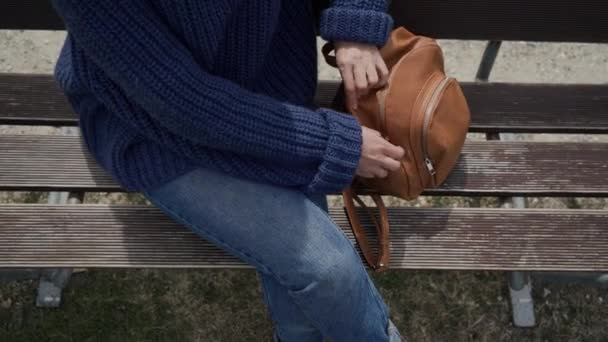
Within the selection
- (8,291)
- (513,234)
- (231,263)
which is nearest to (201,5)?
(231,263)

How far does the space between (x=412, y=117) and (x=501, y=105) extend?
1.83 ft

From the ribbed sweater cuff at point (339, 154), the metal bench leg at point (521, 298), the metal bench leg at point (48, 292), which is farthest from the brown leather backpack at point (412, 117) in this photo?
the metal bench leg at point (48, 292)

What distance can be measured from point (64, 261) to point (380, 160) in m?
0.91

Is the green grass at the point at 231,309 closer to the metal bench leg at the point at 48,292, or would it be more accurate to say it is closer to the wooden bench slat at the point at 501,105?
the metal bench leg at the point at 48,292

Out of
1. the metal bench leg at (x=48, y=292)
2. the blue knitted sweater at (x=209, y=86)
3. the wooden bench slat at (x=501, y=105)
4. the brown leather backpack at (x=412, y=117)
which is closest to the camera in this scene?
the blue knitted sweater at (x=209, y=86)

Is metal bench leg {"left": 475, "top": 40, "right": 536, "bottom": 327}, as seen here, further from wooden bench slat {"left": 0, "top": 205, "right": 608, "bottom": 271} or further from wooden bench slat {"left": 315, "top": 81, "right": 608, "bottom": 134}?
wooden bench slat {"left": 0, "top": 205, "right": 608, "bottom": 271}

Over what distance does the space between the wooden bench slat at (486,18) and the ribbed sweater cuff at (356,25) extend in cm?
28

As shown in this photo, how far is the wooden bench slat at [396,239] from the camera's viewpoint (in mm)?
1842

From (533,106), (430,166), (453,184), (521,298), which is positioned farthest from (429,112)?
(521,298)

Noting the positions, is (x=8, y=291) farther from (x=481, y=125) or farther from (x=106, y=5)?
(x=481, y=125)

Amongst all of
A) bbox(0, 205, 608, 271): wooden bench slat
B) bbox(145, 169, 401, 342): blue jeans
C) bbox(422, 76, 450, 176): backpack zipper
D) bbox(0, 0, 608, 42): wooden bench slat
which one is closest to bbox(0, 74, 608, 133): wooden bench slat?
bbox(0, 0, 608, 42): wooden bench slat

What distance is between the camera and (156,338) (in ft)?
7.57

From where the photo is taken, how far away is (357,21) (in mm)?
1689

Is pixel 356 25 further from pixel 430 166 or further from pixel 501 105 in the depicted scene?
pixel 501 105
